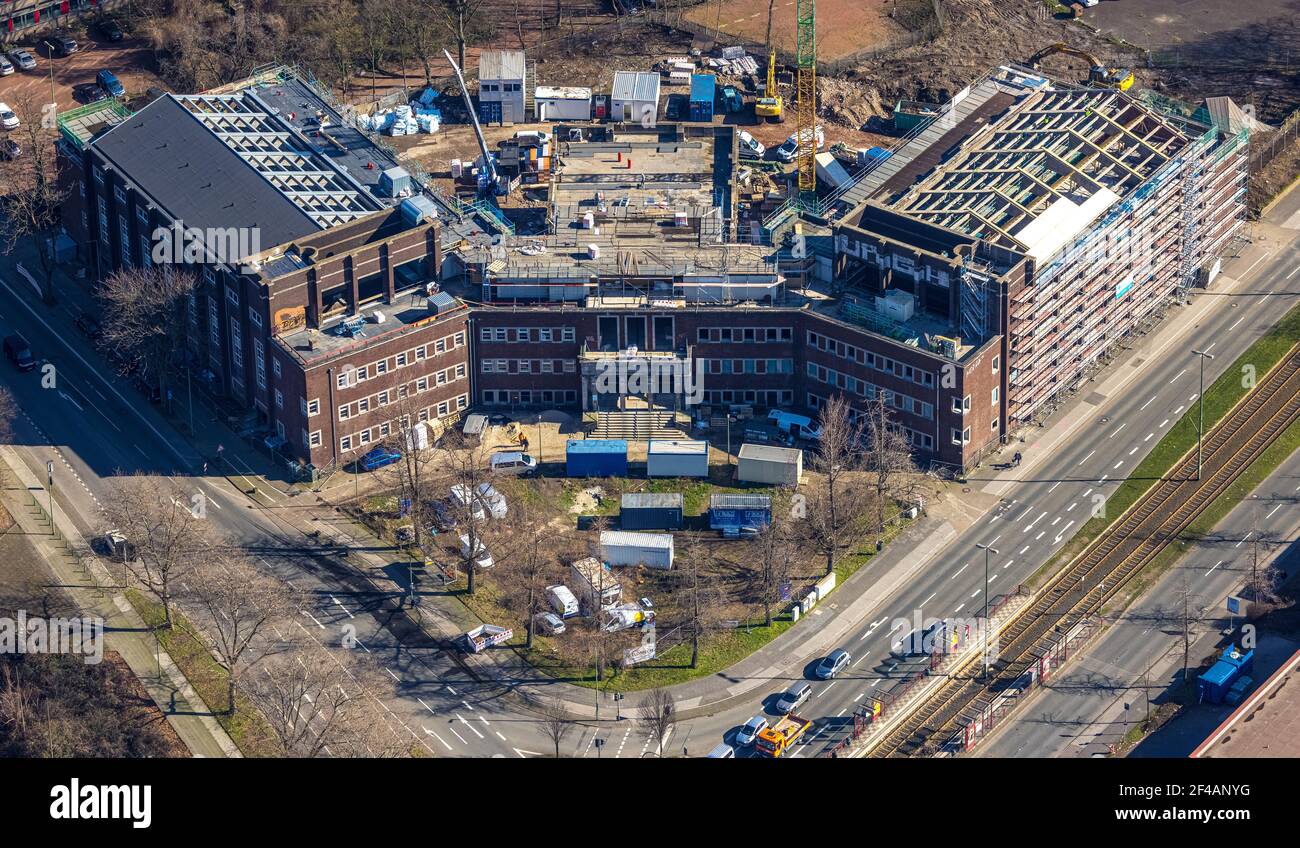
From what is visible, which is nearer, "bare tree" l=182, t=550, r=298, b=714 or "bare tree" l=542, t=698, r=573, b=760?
"bare tree" l=542, t=698, r=573, b=760

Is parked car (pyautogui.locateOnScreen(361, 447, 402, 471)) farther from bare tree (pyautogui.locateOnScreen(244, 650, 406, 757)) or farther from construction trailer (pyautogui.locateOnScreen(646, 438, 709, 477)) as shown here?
bare tree (pyautogui.locateOnScreen(244, 650, 406, 757))

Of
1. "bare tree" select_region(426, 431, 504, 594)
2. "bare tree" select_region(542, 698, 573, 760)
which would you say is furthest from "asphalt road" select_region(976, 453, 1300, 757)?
"bare tree" select_region(426, 431, 504, 594)

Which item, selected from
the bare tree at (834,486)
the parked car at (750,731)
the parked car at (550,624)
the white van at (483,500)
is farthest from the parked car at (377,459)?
the parked car at (750,731)

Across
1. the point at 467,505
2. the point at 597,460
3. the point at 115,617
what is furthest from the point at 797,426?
the point at 115,617

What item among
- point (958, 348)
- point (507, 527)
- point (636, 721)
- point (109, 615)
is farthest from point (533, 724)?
point (958, 348)

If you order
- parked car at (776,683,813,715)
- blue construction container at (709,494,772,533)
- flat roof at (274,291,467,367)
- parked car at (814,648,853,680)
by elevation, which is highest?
flat roof at (274,291,467,367)

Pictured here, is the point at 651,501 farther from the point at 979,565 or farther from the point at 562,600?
the point at 979,565

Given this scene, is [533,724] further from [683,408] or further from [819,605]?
[683,408]
